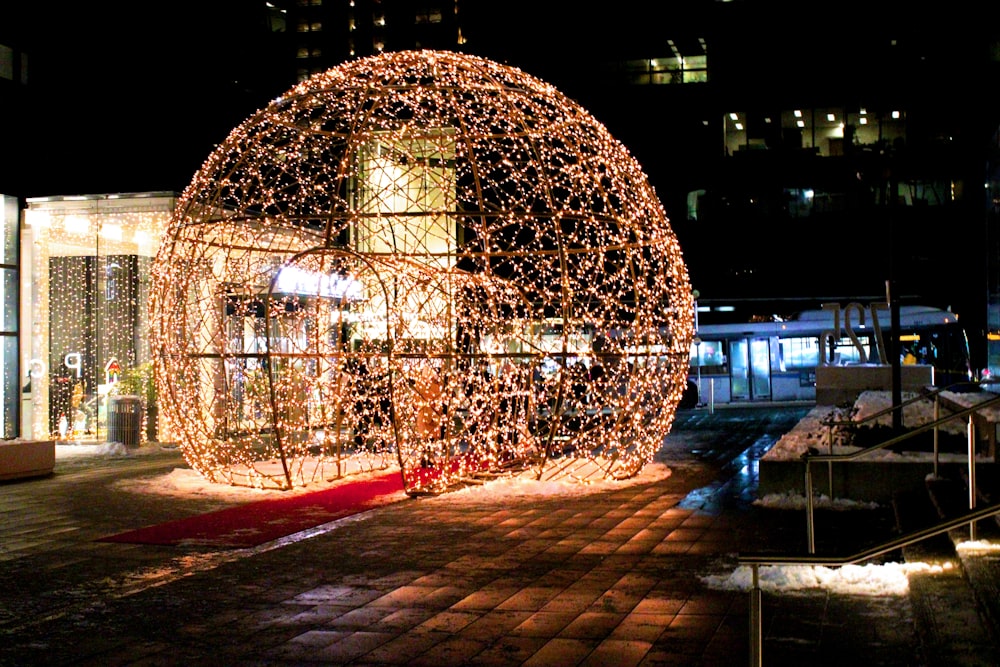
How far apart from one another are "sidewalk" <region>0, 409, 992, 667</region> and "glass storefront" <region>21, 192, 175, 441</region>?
9532mm

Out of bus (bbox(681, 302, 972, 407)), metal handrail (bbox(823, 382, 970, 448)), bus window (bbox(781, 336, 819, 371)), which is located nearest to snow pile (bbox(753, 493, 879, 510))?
metal handrail (bbox(823, 382, 970, 448))

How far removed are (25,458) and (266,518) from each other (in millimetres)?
5725

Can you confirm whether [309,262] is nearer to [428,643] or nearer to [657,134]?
[428,643]

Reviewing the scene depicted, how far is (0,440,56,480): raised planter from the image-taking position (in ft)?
48.8

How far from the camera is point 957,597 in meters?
6.43

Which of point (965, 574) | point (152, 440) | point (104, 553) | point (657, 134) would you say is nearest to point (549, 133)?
point (104, 553)

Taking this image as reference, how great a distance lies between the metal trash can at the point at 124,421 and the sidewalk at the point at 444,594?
764cm

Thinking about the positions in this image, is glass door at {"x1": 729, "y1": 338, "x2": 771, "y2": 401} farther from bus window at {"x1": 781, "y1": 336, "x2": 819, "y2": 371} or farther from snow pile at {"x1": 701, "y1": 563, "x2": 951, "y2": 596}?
snow pile at {"x1": 701, "y1": 563, "x2": 951, "y2": 596}

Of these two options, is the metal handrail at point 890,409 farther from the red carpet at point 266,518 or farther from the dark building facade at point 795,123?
the dark building facade at point 795,123

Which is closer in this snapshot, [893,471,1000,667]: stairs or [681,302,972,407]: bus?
[893,471,1000,667]: stairs

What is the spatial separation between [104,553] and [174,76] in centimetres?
2699

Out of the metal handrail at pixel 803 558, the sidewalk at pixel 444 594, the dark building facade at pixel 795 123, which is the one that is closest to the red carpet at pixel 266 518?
the sidewalk at pixel 444 594

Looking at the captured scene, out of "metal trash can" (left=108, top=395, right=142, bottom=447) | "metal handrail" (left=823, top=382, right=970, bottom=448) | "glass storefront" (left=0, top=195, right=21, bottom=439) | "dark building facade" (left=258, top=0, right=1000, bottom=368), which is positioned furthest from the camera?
"dark building facade" (left=258, top=0, right=1000, bottom=368)

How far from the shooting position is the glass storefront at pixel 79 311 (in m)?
21.2
